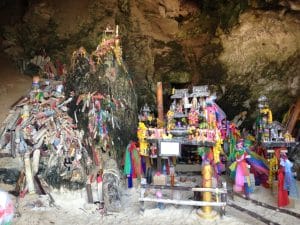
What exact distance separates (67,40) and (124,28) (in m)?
1.64

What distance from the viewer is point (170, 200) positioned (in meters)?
7.00

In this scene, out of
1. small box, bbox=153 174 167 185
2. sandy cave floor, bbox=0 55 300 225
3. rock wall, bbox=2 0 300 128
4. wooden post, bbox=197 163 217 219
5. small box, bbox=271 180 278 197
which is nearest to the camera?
sandy cave floor, bbox=0 55 300 225

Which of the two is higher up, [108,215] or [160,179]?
[160,179]

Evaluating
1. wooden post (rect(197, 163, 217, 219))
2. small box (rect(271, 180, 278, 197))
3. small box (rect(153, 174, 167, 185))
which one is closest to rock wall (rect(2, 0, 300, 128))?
small box (rect(271, 180, 278, 197))

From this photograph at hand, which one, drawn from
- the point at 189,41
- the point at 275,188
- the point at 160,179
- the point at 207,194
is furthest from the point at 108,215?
the point at 189,41

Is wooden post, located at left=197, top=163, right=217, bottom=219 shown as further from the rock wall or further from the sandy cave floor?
the rock wall

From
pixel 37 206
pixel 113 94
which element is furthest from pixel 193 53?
pixel 37 206

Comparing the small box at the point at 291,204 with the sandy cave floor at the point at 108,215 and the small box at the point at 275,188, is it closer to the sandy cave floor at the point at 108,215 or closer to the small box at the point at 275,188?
→ the sandy cave floor at the point at 108,215

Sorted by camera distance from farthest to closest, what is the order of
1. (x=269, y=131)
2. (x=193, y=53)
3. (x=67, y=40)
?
(x=67, y=40)
(x=193, y=53)
(x=269, y=131)

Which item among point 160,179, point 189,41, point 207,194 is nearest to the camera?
point 207,194

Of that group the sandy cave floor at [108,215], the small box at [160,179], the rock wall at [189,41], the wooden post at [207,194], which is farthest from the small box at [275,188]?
the rock wall at [189,41]

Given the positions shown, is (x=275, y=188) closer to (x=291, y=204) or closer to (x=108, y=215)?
(x=291, y=204)

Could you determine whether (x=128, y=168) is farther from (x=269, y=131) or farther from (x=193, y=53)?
(x=193, y=53)

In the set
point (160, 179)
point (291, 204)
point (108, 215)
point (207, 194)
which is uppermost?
point (160, 179)
